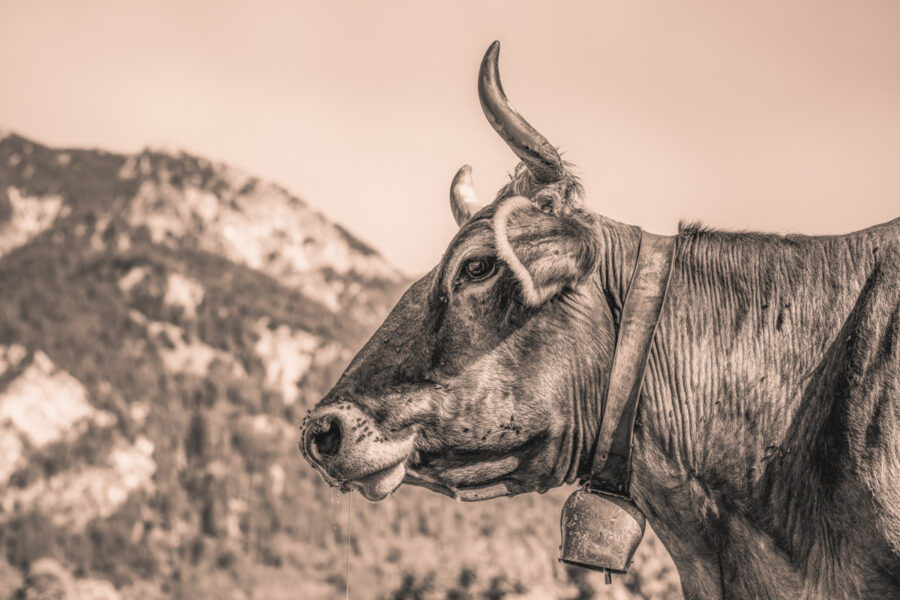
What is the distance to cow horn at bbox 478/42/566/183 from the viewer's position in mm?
3601

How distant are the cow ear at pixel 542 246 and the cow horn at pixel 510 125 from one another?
0.17 metres

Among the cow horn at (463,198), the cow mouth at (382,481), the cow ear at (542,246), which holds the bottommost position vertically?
the cow mouth at (382,481)

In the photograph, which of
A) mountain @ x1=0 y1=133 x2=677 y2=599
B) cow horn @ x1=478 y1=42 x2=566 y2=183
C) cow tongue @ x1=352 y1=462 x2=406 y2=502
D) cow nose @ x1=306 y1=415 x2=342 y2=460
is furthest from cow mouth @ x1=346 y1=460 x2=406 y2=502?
mountain @ x1=0 y1=133 x2=677 y2=599

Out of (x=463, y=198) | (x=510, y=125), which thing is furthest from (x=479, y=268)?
(x=463, y=198)

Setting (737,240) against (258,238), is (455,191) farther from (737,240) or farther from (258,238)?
(258,238)

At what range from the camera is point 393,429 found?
350 centimetres

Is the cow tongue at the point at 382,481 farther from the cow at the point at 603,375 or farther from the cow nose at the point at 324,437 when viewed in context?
the cow nose at the point at 324,437

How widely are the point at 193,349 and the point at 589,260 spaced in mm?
6936

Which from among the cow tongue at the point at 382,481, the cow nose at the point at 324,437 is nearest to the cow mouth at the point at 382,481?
the cow tongue at the point at 382,481

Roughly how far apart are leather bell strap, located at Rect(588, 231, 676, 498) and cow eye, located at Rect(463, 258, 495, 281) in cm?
54

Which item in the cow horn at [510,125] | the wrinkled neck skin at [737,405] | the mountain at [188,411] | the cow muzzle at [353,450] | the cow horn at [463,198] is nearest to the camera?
the wrinkled neck skin at [737,405]

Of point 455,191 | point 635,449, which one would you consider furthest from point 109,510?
point 635,449

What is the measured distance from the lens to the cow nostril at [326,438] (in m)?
3.51

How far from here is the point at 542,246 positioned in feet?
11.8
